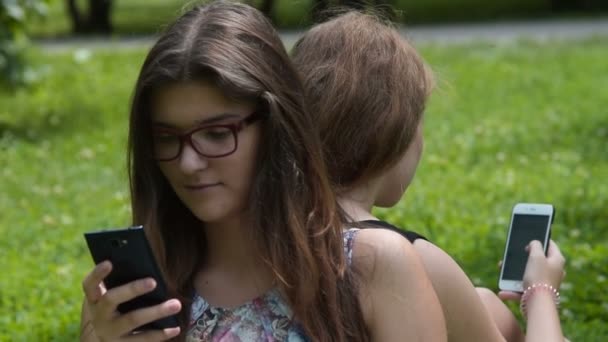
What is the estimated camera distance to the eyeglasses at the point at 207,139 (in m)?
2.13

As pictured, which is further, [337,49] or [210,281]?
[337,49]

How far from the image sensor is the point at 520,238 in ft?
9.39

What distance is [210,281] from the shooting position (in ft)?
7.65

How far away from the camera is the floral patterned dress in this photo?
2.21 meters

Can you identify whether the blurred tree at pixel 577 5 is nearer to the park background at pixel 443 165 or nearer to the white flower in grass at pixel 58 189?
the park background at pixel 443 165

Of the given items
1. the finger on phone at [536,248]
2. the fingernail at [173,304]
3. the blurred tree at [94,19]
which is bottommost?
the blurred tree at [94,19]

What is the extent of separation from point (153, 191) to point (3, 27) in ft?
21.7

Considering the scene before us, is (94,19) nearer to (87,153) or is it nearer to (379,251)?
(87,153)

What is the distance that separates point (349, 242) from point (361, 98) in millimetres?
→ 323

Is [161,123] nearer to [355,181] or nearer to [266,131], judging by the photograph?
[266,131]

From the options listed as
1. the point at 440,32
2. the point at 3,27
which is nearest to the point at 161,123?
the point at 3,27

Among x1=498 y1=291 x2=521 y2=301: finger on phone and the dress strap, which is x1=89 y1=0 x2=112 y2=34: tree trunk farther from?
the dress strap

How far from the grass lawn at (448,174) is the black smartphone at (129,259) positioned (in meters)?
0.89

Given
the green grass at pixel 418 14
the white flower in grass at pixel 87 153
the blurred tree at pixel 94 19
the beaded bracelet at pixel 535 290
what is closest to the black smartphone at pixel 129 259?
the beaded bracelet at pixel 535 290
